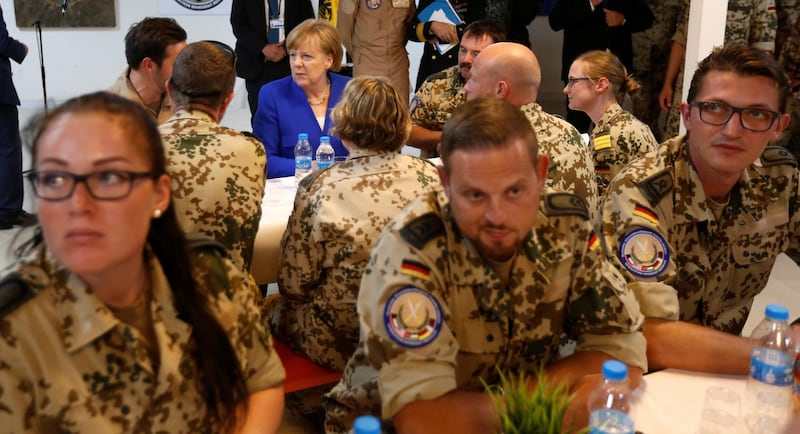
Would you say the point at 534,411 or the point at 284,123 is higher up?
the point at 284,123

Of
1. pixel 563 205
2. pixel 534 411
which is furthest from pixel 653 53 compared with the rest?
pixel 534 411

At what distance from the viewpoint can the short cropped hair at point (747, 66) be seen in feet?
6.68

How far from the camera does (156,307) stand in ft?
4.67

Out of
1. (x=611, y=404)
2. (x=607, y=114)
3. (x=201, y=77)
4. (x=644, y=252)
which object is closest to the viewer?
(x=611, y=404)

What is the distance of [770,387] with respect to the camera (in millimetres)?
1622

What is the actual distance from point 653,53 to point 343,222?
5.08m

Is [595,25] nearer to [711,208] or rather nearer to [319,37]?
[319,37]

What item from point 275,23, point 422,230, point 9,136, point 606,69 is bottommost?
point 9,136

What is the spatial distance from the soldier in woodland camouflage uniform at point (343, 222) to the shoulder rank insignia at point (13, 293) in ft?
4.01

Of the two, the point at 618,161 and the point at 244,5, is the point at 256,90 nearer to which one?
the point at 244,5

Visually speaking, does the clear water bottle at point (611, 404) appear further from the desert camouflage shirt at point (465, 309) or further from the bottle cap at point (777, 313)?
the bottle cap at point (777, 313)

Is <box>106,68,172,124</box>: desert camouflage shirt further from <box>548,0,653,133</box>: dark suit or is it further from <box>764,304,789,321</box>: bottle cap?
<box>548,0,653,133</box>: dark suit

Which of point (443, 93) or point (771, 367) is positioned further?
point (443, 93)

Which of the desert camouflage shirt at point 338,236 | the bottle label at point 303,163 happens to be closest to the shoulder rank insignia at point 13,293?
the desert camouflage shirt at point 338,236
